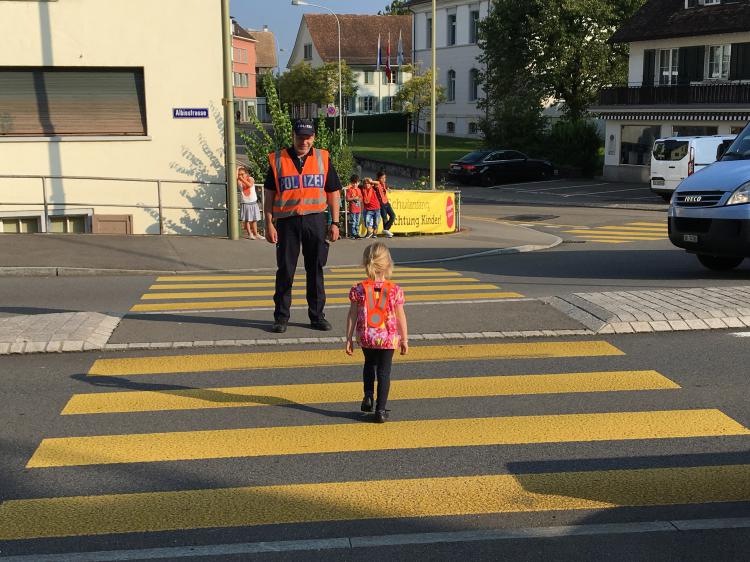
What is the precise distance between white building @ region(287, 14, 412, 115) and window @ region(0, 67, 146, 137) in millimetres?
68286

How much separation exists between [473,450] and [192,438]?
188cm

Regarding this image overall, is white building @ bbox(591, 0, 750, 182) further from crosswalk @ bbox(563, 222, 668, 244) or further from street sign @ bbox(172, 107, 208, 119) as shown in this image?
street sign @ bbox(172, 107, 208, 119)

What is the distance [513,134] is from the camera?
50.8 metres

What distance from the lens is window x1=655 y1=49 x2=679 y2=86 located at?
42.9m

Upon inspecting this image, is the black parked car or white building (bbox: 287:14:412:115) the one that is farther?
white building (bbox: 287:14:412:115)

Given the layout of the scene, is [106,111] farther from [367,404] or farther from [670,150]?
[670,150]

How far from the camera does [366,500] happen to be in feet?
17.6

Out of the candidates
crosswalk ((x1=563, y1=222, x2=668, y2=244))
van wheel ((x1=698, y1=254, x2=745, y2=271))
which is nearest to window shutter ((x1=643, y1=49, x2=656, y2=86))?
crosswalk ((x1=563, y1=222, x2=668, y2=244))

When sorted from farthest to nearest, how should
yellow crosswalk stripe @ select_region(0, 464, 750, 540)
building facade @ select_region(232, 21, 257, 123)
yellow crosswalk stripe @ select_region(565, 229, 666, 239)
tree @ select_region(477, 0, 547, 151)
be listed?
building facade @ select_region(232, 21, 257, 123) < tree @ select_region(477, 0, 547, 151) < yellow crosswalk stripe @ select_region(565, 229, 666, 239) < yellow crosswalk stripe @ select_region(0, 464, 750, 540)

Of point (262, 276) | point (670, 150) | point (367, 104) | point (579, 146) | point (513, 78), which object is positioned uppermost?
point (513, 78)

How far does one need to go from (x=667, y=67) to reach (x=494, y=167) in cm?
893

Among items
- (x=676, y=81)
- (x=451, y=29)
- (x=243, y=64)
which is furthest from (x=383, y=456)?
(x=243, y=64)

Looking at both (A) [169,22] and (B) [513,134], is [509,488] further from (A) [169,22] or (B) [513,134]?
(B) [513,134]

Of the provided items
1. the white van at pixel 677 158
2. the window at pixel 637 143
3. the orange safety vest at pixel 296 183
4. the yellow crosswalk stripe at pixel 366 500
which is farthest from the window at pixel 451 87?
the yellow crosswalk stripe at pixel 366 500
